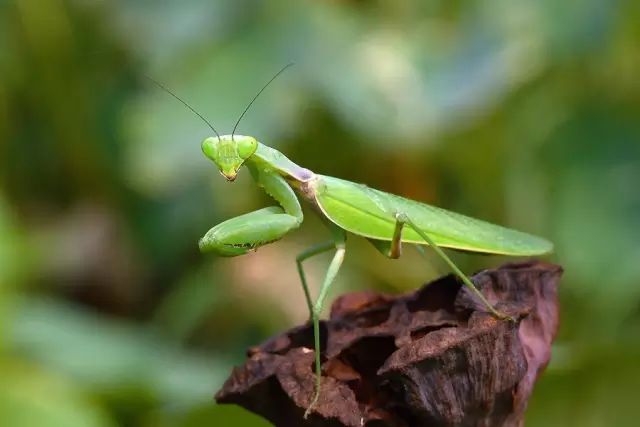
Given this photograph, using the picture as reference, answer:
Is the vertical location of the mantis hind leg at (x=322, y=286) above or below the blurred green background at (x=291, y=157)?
below

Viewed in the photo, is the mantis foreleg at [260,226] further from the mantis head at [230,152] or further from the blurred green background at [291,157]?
the blurred green background at [291,157]

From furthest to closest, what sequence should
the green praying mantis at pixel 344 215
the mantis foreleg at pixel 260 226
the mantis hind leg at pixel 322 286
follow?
the green praying mantis at pixel 344 215 → the mantis foreleg at pixel 260 226 → the mantis hind leg at pixel 322 286

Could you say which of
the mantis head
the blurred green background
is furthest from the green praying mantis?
the blurred green background

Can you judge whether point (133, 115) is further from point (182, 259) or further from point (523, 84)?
point (523, 84)

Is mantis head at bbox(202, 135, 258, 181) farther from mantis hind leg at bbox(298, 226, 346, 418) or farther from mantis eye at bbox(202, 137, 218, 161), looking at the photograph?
mantis hind leg at bbox(298, 226, 346, 418)

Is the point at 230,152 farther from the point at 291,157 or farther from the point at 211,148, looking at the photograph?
the point at 291,157

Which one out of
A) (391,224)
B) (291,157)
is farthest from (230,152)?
(291,157)

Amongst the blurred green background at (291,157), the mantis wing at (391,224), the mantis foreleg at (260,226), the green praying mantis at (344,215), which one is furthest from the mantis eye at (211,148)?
the blurred green background at (291,157)
